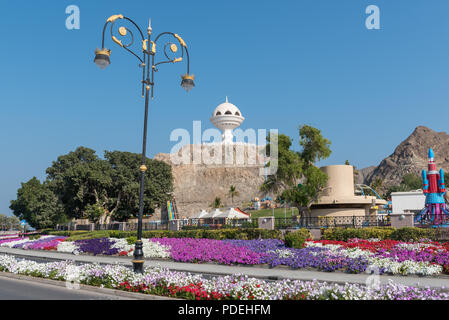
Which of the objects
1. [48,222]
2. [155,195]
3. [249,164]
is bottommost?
[48,222]

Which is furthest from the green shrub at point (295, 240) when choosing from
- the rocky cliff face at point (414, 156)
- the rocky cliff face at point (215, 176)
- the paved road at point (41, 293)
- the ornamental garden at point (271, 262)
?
the rocky cliff face at point (414, 156)

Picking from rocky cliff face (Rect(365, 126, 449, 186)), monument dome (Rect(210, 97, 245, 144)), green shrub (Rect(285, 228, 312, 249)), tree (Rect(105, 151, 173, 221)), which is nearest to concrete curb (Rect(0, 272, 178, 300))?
green shrub (Rect(285, 228, 312, 249))

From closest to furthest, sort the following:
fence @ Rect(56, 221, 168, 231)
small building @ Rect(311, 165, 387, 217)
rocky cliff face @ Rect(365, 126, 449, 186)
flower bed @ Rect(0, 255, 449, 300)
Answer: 1. flower bed @ Rect(0, 255, 449, 300)
2. small building @ Rect(311, 165, 387, 217)
3. fence @ Rect(56, 221, 168, 231)
4. rocky cliff face @ Rect(365, 126, 449, 186)

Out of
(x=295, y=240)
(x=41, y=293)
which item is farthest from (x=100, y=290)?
(x=295, y=240)

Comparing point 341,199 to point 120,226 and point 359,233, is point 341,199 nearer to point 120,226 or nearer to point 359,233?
point 359,233

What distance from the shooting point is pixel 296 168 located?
35906mm

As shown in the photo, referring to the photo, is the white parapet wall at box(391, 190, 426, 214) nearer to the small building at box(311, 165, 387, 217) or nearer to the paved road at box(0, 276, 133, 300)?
the small building at box(311, 165, 387, 217)

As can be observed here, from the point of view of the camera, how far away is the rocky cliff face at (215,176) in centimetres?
13488

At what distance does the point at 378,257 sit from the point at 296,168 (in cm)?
2073

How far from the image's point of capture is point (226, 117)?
383 feet

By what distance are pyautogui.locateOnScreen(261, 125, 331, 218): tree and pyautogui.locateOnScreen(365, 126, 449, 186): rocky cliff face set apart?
130031mm

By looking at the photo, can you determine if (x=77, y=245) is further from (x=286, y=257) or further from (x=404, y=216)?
(x=404, y=216)

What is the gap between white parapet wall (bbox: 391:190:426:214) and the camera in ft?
138

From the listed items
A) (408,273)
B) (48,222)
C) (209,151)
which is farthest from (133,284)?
(209,151)
